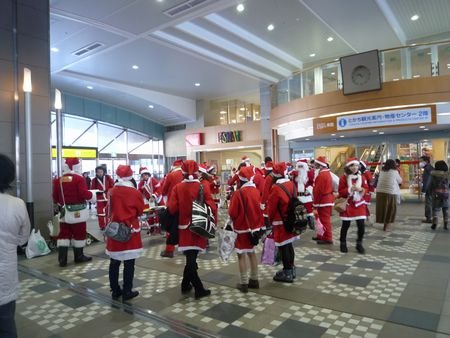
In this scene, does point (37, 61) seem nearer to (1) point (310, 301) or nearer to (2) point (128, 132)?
(1) point (310, 301)

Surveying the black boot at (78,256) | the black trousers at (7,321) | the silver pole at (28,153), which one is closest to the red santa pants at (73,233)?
the black boot at (78,256)

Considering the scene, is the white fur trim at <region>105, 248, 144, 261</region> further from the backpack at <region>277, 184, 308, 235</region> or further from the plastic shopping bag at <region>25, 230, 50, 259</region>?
the plastic shopping bag at <region>25, 230, 50, 259</region>

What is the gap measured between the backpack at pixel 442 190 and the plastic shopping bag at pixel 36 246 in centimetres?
763

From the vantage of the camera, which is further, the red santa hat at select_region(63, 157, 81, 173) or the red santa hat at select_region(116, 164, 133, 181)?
the red santa hat at select_region(63, 157, 81, 173)

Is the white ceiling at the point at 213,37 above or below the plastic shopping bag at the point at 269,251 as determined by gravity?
above

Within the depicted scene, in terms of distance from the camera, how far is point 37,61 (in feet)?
21.0

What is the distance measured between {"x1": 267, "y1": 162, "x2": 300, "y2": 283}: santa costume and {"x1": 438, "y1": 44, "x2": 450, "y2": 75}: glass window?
314 inches

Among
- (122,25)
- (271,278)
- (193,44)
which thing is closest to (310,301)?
(271,278)

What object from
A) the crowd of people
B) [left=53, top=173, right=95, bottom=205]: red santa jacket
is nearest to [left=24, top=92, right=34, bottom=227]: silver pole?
the crowd of people

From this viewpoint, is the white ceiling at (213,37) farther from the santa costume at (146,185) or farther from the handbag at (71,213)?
the handbag at (71,213)

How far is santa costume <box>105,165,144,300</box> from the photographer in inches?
143

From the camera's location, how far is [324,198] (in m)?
6.02

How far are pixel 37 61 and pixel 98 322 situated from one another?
17.4ft

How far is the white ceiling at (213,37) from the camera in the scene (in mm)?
8938
